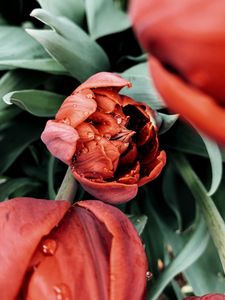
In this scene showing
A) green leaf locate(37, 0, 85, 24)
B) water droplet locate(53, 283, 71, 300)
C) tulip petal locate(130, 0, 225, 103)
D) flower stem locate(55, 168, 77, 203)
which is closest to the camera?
tulip petal locate(130, 0, 225, 103)

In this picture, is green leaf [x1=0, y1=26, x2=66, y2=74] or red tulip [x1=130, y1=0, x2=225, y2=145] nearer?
red tulip [x1=130, y1=0, x2=225, y2=145]

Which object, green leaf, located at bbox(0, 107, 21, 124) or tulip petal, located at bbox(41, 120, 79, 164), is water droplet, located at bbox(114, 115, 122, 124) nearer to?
tulip petal, located at bbox(41, 120, 79, 164)

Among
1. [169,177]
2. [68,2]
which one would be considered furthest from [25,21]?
[169,177]

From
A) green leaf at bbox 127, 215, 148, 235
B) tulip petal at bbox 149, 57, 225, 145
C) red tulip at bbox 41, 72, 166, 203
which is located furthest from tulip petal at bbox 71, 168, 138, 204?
tulip petal at bbox 149, 57, 225, 145

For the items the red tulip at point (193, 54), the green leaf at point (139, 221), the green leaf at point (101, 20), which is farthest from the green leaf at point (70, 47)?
the red tulip at point (193, 54)

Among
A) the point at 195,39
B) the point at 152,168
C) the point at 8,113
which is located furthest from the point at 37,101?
the point at 195,39

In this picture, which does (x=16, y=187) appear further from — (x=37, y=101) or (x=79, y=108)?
(x=79, y=108)
